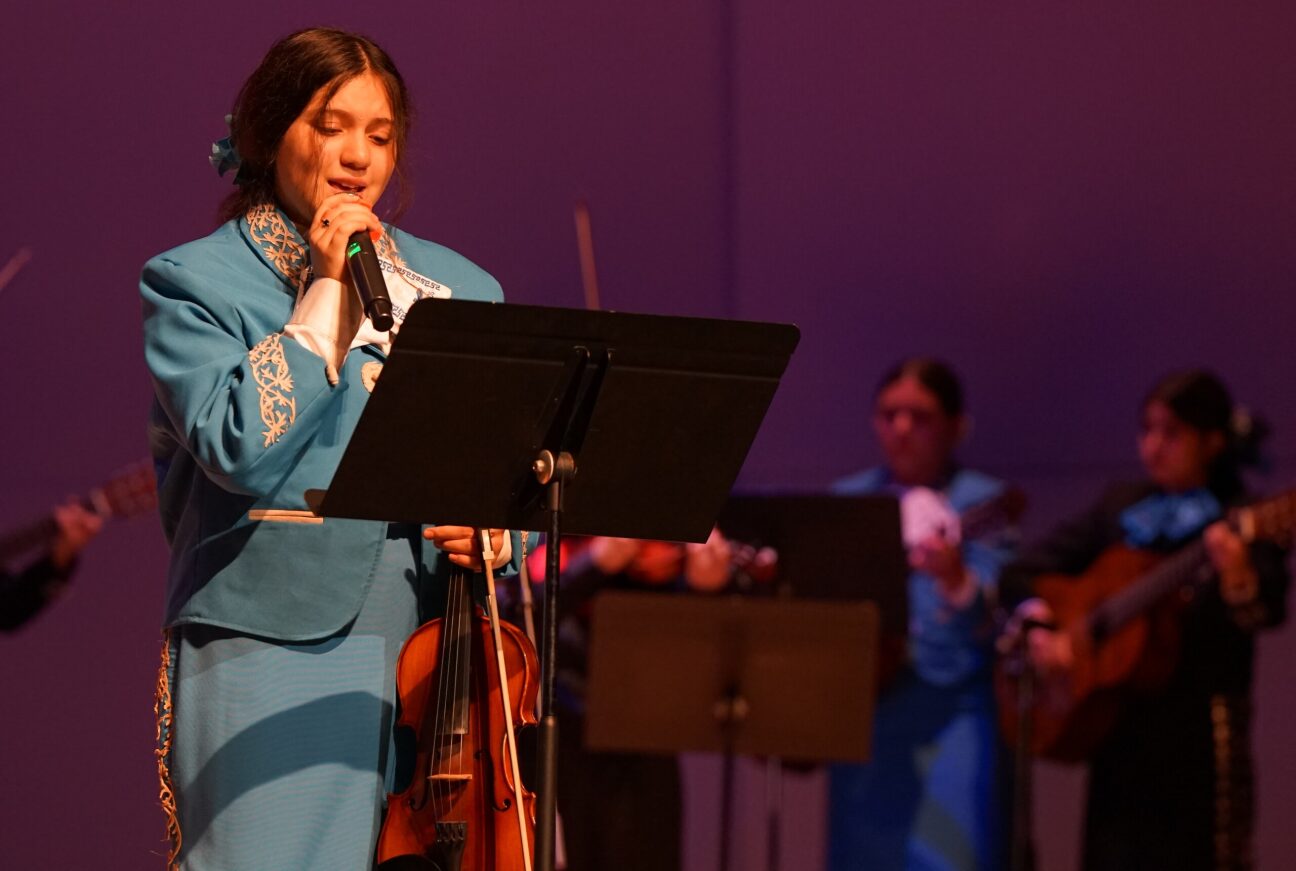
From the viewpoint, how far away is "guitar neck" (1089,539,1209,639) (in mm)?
3906

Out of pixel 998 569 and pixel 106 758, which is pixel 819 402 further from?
pixel 106 758

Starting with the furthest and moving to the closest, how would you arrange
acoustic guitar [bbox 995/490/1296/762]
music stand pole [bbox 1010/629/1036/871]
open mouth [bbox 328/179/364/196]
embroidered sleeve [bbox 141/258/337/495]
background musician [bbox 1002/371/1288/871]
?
acoustic guitar [bbox 995/490/1296/762]
background musician [bbox 1002/371/1288/871]
music stand pole [bbox 1010/629/1036/871]
open mouth [bbox 328/179/364/196]
embroidered sleeve [bbox 141/258/337/495]

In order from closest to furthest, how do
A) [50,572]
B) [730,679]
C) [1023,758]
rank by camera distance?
[730,679]
[1023,758]
[50,572]

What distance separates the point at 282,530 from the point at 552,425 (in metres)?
0.29

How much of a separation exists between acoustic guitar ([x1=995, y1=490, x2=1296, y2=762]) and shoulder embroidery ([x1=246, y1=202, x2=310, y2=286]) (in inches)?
99.8

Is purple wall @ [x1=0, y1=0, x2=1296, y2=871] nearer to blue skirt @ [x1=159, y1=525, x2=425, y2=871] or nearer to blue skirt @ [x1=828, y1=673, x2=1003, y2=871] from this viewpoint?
blue skirt @ [x1=828, y1=673, x2=1003, y2=871]

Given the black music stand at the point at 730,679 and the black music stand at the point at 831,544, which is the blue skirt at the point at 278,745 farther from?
the black music stand at the point at 831,544

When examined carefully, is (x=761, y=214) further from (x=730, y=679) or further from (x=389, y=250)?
(x=389, y=250)

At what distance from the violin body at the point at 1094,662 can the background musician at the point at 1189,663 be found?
33 mm

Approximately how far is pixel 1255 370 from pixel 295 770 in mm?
3636

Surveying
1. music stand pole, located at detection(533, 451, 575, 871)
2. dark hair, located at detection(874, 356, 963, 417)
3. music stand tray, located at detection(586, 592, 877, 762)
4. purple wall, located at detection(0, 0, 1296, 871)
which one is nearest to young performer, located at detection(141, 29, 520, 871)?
music stand pole, located at detection(533, 451, 575, 871)

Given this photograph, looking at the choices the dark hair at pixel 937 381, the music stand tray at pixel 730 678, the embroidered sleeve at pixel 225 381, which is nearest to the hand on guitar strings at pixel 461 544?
the embroidered sleeve at pixel 225 381

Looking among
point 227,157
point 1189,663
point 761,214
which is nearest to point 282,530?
point 227,157

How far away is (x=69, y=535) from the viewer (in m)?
4.11
